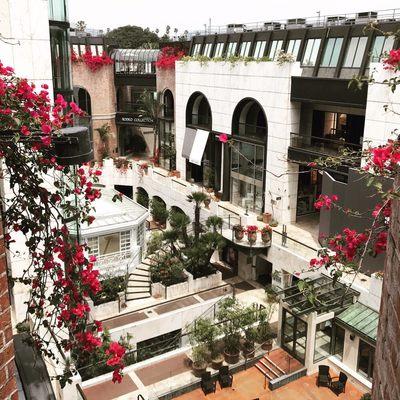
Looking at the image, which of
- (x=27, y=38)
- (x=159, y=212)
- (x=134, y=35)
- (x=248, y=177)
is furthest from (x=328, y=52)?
(x=134, y=35)

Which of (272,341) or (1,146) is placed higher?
(1,146)

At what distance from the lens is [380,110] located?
2039cm

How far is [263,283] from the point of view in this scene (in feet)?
86.3

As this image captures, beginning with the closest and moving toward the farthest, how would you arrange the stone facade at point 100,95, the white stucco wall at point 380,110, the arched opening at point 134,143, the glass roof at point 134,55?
the white stucco wall at point 380,110 < the stone facade at point 100,95 < the glass roof at point 134,55 < the arched opening at point 134,143

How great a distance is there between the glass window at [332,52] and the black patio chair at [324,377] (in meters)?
15.0

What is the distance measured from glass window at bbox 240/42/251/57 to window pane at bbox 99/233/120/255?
1469 centimetres

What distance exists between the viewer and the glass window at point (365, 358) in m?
17.0

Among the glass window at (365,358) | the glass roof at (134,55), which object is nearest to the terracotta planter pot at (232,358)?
the glass window at (365,358)

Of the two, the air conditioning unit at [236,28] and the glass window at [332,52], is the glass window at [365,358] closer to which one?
the glass window at [332,52]

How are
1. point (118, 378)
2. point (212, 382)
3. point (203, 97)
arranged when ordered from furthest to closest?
point (203, 97), point (212, 382), point (118, 378)

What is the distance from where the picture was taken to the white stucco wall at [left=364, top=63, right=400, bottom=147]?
19.9m

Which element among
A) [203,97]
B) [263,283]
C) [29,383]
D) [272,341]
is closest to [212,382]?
[272,341]

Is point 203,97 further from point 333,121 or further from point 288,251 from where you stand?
point 288,251

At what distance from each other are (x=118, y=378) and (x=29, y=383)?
183 centimetres
